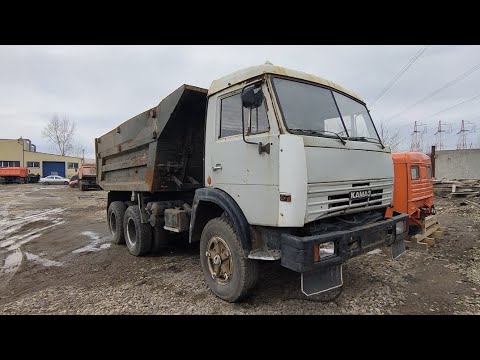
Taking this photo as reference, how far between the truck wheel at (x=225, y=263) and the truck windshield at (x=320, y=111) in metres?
1.45

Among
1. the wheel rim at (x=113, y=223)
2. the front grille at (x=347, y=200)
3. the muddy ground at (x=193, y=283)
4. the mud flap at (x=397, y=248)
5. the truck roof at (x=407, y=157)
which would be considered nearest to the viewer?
the front grille at (x=347, y=200)

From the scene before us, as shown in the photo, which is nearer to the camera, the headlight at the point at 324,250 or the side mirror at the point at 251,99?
the headlight at the point at 324,250

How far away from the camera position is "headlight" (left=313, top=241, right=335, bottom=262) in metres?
3.01

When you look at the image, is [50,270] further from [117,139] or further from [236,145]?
[236,145]

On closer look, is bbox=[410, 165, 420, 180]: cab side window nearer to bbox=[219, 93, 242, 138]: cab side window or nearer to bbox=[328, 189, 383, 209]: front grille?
bbox=[328, 189, 383, 209]: front grille

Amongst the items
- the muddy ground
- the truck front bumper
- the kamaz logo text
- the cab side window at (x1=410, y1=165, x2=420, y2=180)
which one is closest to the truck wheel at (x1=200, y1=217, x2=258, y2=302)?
the muddy ground

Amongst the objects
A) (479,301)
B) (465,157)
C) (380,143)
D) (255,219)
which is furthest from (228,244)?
(465,157)

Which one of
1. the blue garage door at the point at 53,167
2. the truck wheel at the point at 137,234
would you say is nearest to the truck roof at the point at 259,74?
the truck wheel at the point at 137,234

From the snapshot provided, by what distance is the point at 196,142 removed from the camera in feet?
17.6

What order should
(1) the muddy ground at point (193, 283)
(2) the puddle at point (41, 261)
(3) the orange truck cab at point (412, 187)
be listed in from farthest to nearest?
(3) the orange truck cab at point (412, 187) < (2) the puddle at point (41, 261) < (1) the muddy ground at point (193, 283)

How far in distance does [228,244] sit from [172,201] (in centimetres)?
230

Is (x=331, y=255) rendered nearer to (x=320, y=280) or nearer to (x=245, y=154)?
(x=320, y=280)

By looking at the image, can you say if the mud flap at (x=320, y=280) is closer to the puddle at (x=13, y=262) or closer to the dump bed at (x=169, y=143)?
the dump bed at (x=169, y=143)

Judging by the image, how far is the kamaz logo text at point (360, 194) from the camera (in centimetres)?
350
